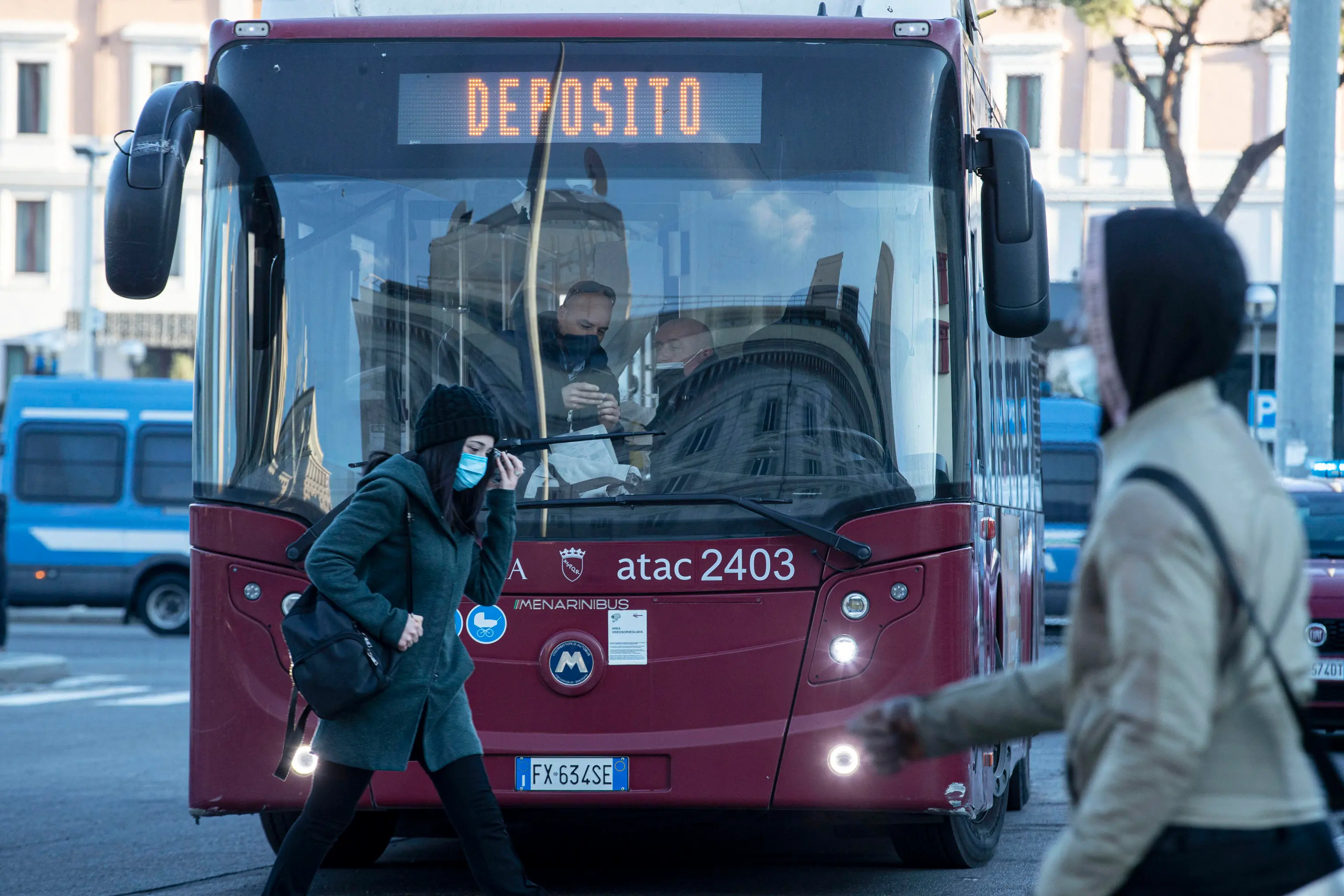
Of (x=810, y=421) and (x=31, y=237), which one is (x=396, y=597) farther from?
(x=31, y=237)

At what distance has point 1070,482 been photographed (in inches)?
926

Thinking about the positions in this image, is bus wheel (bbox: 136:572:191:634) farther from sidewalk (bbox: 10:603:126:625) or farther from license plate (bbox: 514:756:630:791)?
license plate (bbox: 514:756:630:791)

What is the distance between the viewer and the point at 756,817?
8914mm

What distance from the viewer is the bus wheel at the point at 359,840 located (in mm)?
7227

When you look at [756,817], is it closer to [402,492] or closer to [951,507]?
[951,507]

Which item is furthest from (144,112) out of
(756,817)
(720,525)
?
(756,817)

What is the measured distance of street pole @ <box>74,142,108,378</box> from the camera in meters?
35.6

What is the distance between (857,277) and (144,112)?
92.6 inches

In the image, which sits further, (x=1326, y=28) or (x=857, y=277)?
(x=1326, y=28)

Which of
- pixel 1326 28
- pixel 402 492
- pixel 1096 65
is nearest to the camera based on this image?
pixel 402 492

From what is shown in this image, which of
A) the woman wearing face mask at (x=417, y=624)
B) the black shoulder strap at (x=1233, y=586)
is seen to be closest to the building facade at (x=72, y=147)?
the woman wearing face mask at (x=417, y=624)

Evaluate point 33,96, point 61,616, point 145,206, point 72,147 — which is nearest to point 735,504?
point 145,206

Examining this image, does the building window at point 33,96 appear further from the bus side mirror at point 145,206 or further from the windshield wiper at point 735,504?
the windshield wiper at point 735,504

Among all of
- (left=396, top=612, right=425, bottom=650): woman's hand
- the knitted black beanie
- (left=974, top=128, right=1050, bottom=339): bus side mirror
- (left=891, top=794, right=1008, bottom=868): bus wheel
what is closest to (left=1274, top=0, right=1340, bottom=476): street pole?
(left=891, top=794, right=1008, bottom=868): bus wheel
